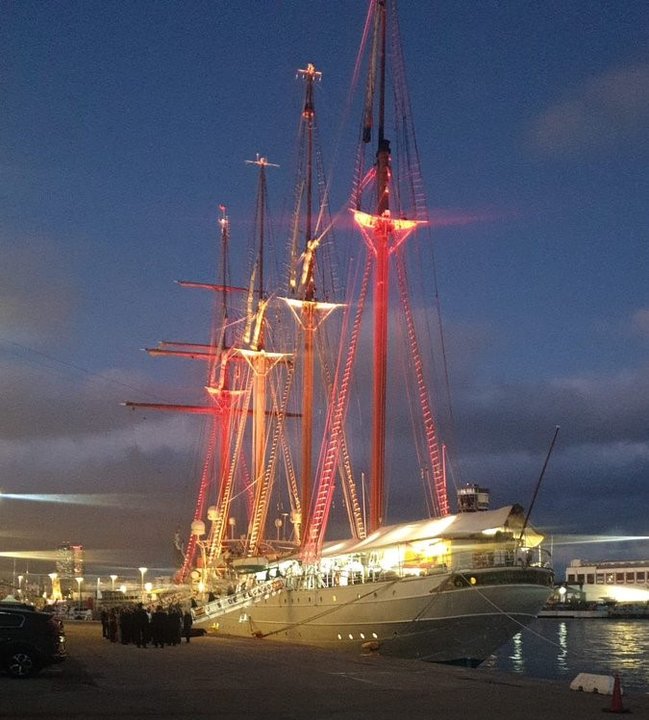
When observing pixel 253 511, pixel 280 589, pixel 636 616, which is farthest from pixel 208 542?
pixel 636 616

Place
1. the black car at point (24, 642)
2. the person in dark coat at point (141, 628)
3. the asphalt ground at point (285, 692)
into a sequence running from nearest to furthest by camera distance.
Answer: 1. the asphalt ground at point (285, 692)
2. the black car at point (24, 642)
3. the person in dark coat at point (141, 628)

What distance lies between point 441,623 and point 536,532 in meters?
6.09

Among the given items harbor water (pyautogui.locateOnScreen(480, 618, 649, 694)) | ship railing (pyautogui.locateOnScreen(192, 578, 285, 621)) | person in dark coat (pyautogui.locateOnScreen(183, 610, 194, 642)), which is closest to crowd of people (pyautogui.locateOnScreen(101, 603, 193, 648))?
person in dark coat (pyautogui.locateOnScreen(183, 610, 194, 642))

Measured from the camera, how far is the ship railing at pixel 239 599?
5581 cm

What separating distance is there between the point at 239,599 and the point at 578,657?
102 feet

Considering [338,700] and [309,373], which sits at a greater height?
[309,373]

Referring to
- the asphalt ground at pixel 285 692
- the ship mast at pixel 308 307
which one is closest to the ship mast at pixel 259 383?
the ship mast at pixel 308 307

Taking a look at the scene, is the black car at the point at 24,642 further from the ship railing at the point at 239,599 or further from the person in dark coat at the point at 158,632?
the ship railing at the point at 239,599

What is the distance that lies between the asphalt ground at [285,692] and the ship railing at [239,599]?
873 inches

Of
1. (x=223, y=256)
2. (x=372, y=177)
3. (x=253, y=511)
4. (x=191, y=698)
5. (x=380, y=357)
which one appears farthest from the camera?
(x=223, y=256)

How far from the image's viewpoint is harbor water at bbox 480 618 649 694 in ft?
192

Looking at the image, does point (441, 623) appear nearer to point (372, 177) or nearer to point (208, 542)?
point (372, 177)

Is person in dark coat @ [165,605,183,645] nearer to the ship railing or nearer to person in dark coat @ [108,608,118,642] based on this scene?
person in dark coat @ [108,608,118,642]

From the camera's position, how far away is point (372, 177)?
180 ft
